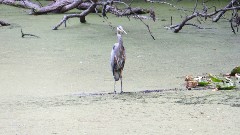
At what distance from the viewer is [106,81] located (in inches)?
201

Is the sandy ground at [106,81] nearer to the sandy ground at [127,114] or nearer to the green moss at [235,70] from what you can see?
the sandy ground at [127,114]

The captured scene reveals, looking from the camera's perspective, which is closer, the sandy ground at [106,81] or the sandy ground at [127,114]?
the sandy ground at [127,114]

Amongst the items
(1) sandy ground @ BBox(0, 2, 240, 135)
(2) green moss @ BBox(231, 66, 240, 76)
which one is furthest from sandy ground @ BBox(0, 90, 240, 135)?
(2) green moss @ BBox(231, 66, 240, 76)

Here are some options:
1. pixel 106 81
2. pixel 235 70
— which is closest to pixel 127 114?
pixel 106 81

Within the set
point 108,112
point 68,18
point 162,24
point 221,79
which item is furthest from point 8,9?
point 108,112

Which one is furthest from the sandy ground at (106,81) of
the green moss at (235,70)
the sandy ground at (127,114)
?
the green moss at (235,70)

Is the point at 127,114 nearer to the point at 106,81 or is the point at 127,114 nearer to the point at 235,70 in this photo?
the point at 106,81

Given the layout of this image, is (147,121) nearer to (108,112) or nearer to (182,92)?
(108,112)

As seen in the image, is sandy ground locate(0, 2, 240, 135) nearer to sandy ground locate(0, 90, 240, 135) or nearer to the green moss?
sandy ground locate(0, 90, 240, 135)

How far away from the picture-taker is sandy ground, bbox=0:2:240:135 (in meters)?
3.73

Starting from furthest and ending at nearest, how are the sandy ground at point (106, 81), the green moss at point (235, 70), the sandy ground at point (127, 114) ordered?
1. the green moss at point (235, 70)
2. the sandy ground at point (106, 81)
3. the sandy ground at point (127, 114)

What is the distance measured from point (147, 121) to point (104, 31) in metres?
3.60

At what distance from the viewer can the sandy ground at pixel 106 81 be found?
12.3 feet

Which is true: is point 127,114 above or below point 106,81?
above
